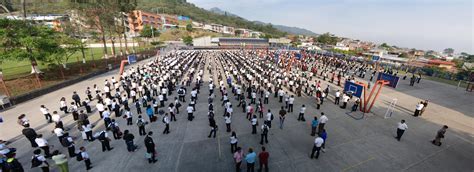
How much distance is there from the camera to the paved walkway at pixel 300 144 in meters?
8.16

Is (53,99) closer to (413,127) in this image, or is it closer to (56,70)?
(56,70)

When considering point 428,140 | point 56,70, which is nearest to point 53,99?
point 56,70

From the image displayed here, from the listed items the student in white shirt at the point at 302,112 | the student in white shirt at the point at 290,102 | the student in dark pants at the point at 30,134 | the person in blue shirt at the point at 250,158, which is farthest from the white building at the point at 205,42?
the person in blue shirt at the point at 250,158

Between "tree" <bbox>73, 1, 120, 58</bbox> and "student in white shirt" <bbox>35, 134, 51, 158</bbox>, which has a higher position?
"tree" <bbox>73, 1, 120, 58</bbox>

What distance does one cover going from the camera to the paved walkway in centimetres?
816

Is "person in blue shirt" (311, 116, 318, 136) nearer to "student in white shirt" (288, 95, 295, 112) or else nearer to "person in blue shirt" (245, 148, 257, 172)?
"student in white shirt" (288, 95, 295, 112)

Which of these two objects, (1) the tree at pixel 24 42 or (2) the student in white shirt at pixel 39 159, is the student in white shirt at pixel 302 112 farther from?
(1) the tree at pixel 24 42

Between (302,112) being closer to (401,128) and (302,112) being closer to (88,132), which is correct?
(401,128)

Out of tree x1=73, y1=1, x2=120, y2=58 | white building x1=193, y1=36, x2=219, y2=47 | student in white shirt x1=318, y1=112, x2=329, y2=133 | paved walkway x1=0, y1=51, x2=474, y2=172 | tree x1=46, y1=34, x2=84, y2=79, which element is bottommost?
paved walkway x1=0, y1=51, x2=474, y2=172

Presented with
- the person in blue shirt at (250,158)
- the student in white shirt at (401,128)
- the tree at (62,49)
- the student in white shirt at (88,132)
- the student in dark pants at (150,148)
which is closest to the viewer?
the person in blue shirt at (250,158)

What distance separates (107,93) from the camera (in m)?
15.3

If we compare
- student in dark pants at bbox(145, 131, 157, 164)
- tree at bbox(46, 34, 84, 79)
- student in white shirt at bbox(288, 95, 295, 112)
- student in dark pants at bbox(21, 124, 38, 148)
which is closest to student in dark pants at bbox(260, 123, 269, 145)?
student in white shirt at bbox(288, 95, 295, 112)

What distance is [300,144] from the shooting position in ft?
31.6

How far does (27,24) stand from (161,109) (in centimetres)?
1585
